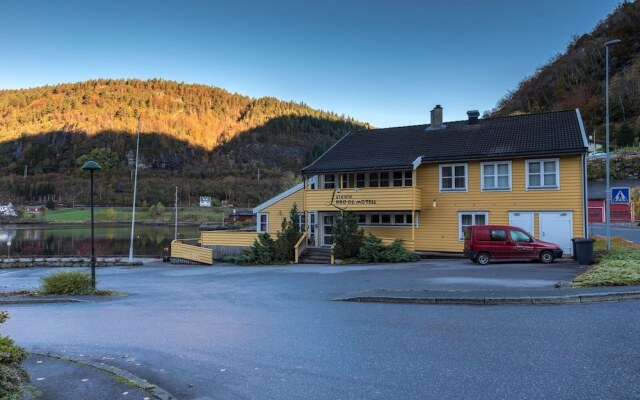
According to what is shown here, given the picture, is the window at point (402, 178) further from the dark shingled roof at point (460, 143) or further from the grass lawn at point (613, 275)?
the grass lawn at point (613, 275)

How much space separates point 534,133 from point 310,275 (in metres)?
15.4

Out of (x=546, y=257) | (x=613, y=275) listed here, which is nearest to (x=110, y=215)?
(x=546, y=257)

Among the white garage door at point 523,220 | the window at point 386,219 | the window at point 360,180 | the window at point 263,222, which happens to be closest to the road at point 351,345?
the white garage door at point 523,220

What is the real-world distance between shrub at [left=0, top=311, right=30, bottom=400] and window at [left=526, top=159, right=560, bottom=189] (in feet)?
80.1

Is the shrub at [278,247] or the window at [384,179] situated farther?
the window at [384,179]

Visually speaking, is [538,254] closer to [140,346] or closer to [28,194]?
[140,346]

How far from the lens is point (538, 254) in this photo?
69.1 ft

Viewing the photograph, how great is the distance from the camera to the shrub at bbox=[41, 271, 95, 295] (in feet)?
53.8

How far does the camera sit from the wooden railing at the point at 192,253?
32.7 m

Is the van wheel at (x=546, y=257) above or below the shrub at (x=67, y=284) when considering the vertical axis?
above

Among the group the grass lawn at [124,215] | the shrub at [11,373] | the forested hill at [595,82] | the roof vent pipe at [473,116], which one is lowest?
the shrub at [11,373]

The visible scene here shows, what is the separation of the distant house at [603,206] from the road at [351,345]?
52.0 metres

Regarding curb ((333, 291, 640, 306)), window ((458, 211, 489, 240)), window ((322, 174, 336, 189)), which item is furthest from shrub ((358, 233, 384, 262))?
curb ((333, 291, 640, 306))

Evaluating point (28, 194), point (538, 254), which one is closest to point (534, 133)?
point (538, 254)
